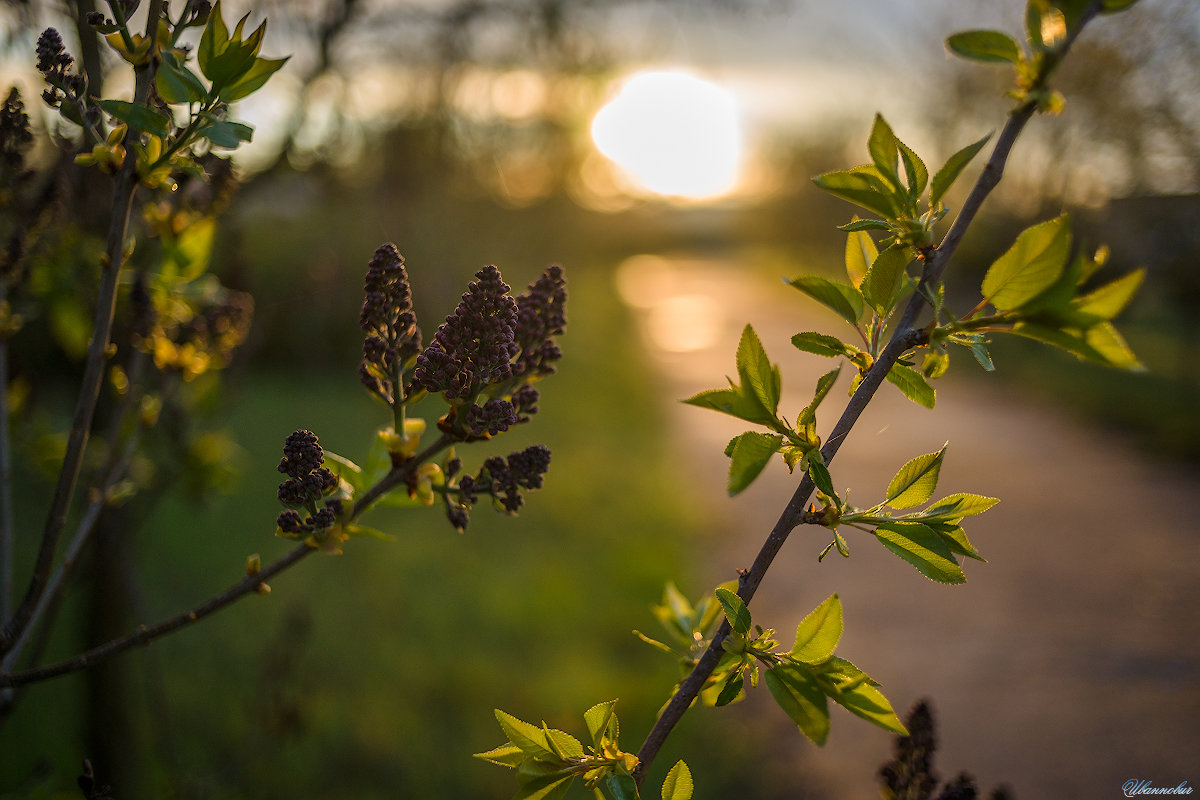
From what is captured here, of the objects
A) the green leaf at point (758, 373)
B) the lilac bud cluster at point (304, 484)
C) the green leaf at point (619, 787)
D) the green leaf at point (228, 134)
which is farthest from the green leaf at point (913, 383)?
the green leaf at point (228, 134)

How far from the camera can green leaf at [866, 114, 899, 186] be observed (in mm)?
861

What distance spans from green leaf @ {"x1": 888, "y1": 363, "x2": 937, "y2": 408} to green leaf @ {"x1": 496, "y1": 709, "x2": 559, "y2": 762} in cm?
58

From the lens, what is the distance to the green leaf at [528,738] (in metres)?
0.92

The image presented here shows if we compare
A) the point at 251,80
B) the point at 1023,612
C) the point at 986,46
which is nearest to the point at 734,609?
the point at 986,46

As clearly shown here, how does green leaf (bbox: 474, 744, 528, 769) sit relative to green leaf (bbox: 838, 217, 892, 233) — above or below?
below

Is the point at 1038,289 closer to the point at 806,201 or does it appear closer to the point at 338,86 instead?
the point at 338,86

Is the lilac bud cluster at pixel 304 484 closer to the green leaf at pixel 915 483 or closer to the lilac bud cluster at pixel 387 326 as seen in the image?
the lilac bud cluster at pixel 387 326

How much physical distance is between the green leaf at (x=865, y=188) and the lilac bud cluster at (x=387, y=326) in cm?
49

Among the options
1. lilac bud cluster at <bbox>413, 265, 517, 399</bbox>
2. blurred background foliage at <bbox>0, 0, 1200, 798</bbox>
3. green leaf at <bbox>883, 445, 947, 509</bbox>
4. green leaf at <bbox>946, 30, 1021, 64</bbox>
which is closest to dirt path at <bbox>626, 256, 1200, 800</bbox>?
blurred background foliage at <bbox>0, 0, 1200, 798</bbox>

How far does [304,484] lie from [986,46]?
85 cm

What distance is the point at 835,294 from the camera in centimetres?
91

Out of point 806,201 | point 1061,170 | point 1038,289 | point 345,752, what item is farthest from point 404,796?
point 806,201

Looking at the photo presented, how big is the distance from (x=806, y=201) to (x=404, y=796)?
38.8 metres

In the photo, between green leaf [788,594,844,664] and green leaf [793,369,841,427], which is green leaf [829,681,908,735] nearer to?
green leaf [788,594,844,664]
